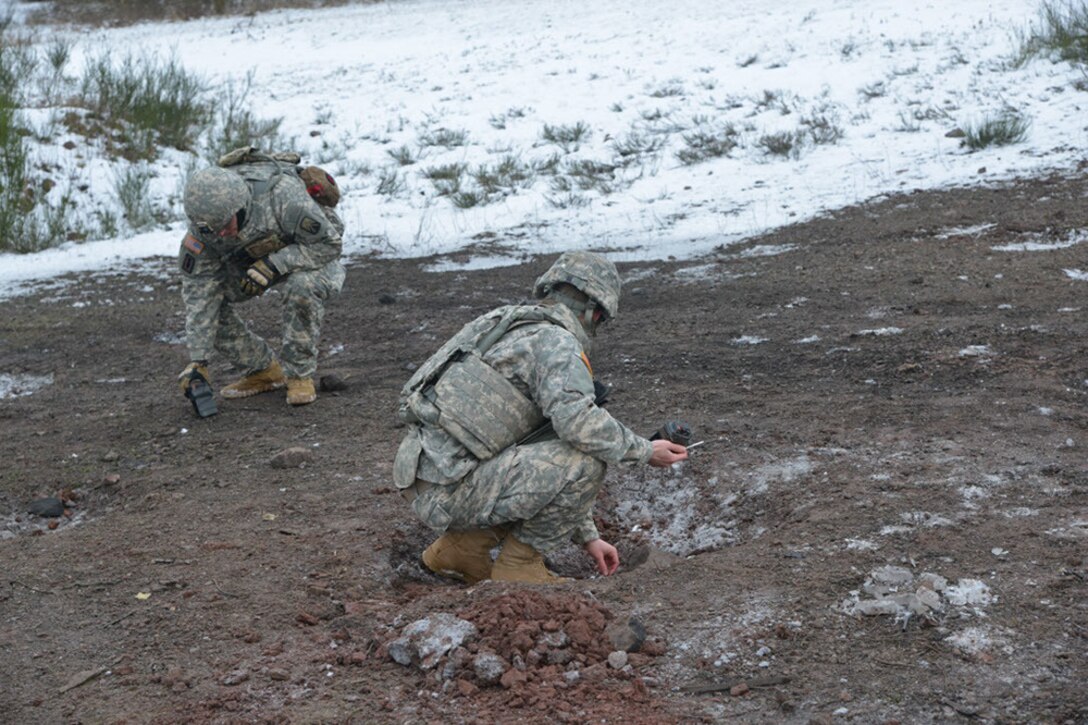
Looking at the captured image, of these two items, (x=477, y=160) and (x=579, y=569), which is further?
(x=477, y=160)

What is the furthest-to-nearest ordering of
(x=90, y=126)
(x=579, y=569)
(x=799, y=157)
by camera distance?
(x=90, y=126) → (x=799, y=157) → (x=579, y=569)

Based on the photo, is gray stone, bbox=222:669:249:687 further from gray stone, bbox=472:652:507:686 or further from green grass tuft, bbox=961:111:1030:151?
green grass tuft, bbox=961:111:1030:151

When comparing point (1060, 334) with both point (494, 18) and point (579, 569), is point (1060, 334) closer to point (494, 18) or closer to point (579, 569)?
point (579, 569)

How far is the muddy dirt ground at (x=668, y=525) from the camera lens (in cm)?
303

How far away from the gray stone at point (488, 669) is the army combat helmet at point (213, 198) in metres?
3.31

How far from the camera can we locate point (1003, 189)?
8859mm

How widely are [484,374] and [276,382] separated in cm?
315

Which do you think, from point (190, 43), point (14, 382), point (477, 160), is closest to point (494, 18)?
point (190, 43)

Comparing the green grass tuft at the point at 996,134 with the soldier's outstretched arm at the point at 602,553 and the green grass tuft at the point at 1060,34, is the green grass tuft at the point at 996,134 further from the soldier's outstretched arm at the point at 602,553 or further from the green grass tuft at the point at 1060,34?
the soldier's outstretched arm at the point at 602,553

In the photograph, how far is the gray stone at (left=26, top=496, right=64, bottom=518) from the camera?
4.93m

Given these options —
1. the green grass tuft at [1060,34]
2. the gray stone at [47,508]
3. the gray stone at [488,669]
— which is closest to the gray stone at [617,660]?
the gray stone at [488,669]

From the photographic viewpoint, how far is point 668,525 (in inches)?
178

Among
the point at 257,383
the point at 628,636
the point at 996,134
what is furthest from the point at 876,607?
the point at 996,134

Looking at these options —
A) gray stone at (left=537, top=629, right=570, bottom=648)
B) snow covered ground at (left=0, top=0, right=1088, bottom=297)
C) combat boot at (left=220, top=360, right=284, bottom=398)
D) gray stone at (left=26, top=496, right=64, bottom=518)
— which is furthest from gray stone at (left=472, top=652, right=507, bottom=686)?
snow covered ground at (left=0, top=0, right=1088, bottom=297)
